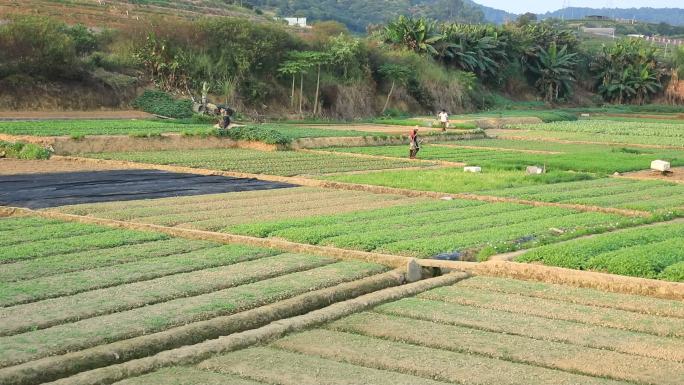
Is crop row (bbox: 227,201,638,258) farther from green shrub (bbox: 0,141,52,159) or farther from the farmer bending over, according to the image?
green shrub (bbox: 0,141,52,159)

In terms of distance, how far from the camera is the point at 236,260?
15414mm

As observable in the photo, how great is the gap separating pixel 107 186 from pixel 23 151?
7590 millimetres

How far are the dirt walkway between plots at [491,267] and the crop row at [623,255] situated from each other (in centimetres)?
47

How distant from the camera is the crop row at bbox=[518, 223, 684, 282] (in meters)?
14.8

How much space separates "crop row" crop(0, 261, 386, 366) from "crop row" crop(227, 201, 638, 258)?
2232mm

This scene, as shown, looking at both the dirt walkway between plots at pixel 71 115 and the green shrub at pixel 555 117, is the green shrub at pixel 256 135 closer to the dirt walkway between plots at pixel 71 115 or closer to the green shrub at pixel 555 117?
the dirt walkway between plots at pixel 71 115

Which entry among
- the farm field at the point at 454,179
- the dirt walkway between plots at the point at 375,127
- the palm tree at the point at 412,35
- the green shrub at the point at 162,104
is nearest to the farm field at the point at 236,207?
the farm field at the point at 454,179

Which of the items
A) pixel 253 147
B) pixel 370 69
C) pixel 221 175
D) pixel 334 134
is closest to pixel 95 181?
pixel 221 175

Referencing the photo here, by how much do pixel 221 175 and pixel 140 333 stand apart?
1750 cm

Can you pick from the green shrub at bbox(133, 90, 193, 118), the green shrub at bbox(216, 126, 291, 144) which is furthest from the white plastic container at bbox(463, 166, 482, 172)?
the green shrub at bbox(133, 90, 193, 118)

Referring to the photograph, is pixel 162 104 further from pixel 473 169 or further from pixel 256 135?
pixel 473 169

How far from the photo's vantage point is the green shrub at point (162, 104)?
48.8 metres

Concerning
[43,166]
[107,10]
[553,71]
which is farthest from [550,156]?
[553,71]

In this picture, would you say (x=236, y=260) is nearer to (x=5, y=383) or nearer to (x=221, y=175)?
(x=5, y=383)
